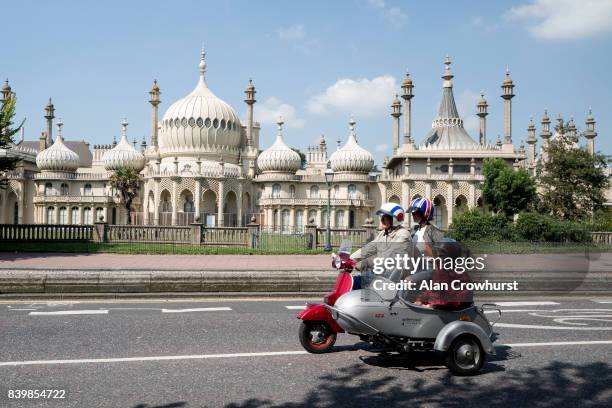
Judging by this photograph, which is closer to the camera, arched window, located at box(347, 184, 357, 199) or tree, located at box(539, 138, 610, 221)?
tree, located at box(539, 138, 610, 221)

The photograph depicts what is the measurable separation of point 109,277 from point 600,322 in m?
9.31

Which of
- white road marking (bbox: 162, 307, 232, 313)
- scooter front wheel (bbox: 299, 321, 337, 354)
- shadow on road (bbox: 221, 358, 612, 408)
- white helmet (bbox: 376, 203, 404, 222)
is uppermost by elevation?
white helmet (bbox: 376, 203, 404, 222)

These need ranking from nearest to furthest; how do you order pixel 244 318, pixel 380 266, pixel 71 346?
pixel 380 266
pixel 71 346
pixel 244 318

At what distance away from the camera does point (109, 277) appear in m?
11.9

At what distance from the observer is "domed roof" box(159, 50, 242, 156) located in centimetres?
5181

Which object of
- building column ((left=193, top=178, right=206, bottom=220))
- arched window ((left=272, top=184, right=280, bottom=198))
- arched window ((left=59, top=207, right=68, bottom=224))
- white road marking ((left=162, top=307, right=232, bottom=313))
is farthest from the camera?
arched window ((left=59, top=207, right=68, bottom=224))

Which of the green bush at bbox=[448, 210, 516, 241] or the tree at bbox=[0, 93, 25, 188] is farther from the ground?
the tree at bbox=[0, 93, 25, 188]

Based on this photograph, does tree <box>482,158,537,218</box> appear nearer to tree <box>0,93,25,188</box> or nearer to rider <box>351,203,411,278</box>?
tree <box>0,93,25,188</box>

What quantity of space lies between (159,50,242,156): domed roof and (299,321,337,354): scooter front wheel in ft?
150

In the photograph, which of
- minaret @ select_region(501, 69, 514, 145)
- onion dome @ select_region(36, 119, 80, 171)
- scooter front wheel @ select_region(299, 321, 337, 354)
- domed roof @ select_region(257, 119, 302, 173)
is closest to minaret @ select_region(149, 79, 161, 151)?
onion dome @ select_region(36, 119, 80, 171)

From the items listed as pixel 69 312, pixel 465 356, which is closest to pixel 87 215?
pixel 69 312

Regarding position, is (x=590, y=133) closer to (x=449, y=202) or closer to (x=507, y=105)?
(x=507, y=105)

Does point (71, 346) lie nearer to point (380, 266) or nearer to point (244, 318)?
point (244, 318)

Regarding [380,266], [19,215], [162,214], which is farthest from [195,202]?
[380,266]
